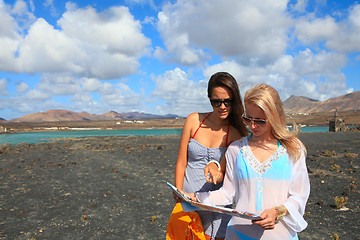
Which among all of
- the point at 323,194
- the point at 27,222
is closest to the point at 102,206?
the point at 27,222

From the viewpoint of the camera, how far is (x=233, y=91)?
2102 millimetres

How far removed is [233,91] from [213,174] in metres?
0.70

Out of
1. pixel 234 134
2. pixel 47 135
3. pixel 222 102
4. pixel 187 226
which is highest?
pixel 222 102

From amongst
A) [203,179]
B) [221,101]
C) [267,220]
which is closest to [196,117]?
[221,101]

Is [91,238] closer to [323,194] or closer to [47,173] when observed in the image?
[323,194]

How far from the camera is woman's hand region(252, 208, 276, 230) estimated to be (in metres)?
1.55

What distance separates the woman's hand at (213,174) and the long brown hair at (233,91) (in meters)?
0.46

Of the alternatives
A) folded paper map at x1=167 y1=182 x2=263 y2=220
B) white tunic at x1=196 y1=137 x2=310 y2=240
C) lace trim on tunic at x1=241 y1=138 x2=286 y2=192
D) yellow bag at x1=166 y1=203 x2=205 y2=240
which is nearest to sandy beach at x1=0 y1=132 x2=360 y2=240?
yellow bag at x1=166 y1=203 x2=205 y2=240

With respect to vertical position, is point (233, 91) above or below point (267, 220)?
above

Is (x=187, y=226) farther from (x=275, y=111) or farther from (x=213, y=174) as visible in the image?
(x=275, y=111)

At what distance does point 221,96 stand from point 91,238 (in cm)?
441

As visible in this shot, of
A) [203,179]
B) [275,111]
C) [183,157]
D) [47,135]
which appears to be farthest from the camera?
[47,135]

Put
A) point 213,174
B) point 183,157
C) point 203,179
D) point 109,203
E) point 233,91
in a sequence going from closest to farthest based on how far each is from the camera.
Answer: point 213,174
point 233,91
point 203,179
point 183,157
point 109,203

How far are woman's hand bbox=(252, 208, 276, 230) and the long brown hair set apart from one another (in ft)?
2.68
